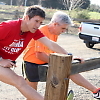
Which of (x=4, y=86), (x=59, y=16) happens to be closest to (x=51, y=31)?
(x=59, y=16)

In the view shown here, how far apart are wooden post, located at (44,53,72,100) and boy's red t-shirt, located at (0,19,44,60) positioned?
A: 827 millimetres

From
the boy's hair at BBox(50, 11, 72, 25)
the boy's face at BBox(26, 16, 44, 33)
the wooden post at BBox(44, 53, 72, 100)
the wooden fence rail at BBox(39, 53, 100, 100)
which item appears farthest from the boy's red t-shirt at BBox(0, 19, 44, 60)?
the wooden post at BBox(44, 53, 72, 100)

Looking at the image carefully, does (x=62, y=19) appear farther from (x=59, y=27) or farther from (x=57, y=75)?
(x=57, y=75)

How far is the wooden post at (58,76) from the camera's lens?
2.56 meters

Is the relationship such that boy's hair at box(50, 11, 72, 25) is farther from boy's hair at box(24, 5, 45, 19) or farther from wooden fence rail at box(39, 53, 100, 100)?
wooden fence rail at box(39, 53, 100, 100)

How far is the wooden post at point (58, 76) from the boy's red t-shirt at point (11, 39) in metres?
0.83

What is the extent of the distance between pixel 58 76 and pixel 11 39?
92cm

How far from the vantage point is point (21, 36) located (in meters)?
3.34

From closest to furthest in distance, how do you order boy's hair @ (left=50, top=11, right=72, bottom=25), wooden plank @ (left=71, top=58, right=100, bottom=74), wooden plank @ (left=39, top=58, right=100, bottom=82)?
1. wooden plank @ (left=39, top=58, right=100, bottom=82)
2. wooden plank @ (left=71, top=58, right=100, bottom=74)
3. boy's hair @ (left=50, top=11, right=72, bottom=25)

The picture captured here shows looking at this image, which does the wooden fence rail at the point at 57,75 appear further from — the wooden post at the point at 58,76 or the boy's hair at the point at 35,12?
the boy's hair at the point at 35,12

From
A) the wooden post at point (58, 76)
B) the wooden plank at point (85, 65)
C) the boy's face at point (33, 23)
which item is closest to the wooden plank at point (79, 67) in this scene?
the wooden plank at point (85, 65)

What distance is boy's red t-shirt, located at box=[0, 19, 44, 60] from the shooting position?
10.4 ft

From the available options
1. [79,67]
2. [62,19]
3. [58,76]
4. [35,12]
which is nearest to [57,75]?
[58,76]

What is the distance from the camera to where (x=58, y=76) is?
8.52 feet
